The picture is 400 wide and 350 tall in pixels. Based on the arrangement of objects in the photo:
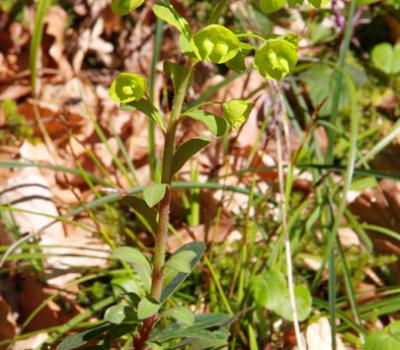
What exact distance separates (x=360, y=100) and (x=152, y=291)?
4.72 feet

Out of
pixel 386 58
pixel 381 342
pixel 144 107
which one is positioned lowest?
pixel 381 342

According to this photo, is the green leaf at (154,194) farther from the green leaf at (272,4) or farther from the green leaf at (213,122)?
the green leaf at (272,4)

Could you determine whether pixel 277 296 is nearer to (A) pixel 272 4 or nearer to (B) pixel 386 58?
(A) pixel 272 4

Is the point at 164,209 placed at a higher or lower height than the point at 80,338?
higher

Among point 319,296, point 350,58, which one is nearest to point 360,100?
point 350,58

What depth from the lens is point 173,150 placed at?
108cm

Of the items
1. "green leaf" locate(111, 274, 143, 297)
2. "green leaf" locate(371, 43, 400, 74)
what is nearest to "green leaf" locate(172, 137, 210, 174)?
"green leaf" locate(111, 274, 143, 297)

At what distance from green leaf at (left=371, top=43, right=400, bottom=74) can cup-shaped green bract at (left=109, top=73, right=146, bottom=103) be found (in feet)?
5.16

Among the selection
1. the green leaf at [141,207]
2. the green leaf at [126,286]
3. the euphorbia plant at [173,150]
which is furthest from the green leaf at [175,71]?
the green leaf at [126,286]

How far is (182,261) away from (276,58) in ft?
1.42

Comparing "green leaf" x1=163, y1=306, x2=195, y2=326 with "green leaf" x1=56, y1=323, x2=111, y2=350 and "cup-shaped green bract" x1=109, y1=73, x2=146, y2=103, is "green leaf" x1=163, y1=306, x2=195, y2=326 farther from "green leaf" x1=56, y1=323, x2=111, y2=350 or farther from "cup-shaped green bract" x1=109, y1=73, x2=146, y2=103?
"cup-shaped green bract" x1=109, y1=73, x2=146, y2=103

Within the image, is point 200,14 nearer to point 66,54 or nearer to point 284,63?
point 66,54

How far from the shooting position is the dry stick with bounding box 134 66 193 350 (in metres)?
1.02

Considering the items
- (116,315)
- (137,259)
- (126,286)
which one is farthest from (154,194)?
(126,286)
